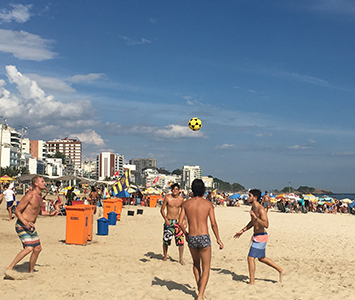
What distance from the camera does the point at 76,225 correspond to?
9.08 meters

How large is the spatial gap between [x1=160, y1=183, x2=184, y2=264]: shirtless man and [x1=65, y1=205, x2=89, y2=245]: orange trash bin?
7.86 ft

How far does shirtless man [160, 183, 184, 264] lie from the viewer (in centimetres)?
745

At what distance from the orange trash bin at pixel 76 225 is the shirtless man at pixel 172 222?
2394 millimetres

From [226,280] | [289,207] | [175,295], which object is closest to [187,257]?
[226,280]

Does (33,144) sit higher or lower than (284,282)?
higher

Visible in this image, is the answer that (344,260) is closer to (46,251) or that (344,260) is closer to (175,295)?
(175,295)

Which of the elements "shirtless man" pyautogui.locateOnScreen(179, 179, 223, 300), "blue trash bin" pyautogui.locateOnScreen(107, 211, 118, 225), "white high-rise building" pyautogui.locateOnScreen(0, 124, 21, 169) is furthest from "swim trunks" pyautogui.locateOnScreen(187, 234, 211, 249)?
"white high-rise building" pyautogui.locateOnScreen(0, 124, 21, 169)

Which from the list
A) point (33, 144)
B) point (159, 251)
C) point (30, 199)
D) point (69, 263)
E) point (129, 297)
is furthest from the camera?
point (33, 144)

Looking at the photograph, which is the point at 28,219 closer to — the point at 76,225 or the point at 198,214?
the point at 198,214

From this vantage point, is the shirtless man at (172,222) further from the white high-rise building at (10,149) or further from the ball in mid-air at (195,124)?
the white high-rise building at (10,149)

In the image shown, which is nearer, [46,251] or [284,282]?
[284,282]

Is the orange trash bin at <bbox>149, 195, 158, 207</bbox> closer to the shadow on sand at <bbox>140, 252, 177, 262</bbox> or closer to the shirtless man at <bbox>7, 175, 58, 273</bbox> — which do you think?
the shadow on sand at <bbox>140, 252, 177, 262</bbox>

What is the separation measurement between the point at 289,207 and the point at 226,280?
2408 centimetres

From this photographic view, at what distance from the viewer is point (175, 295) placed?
5336 millimetres
